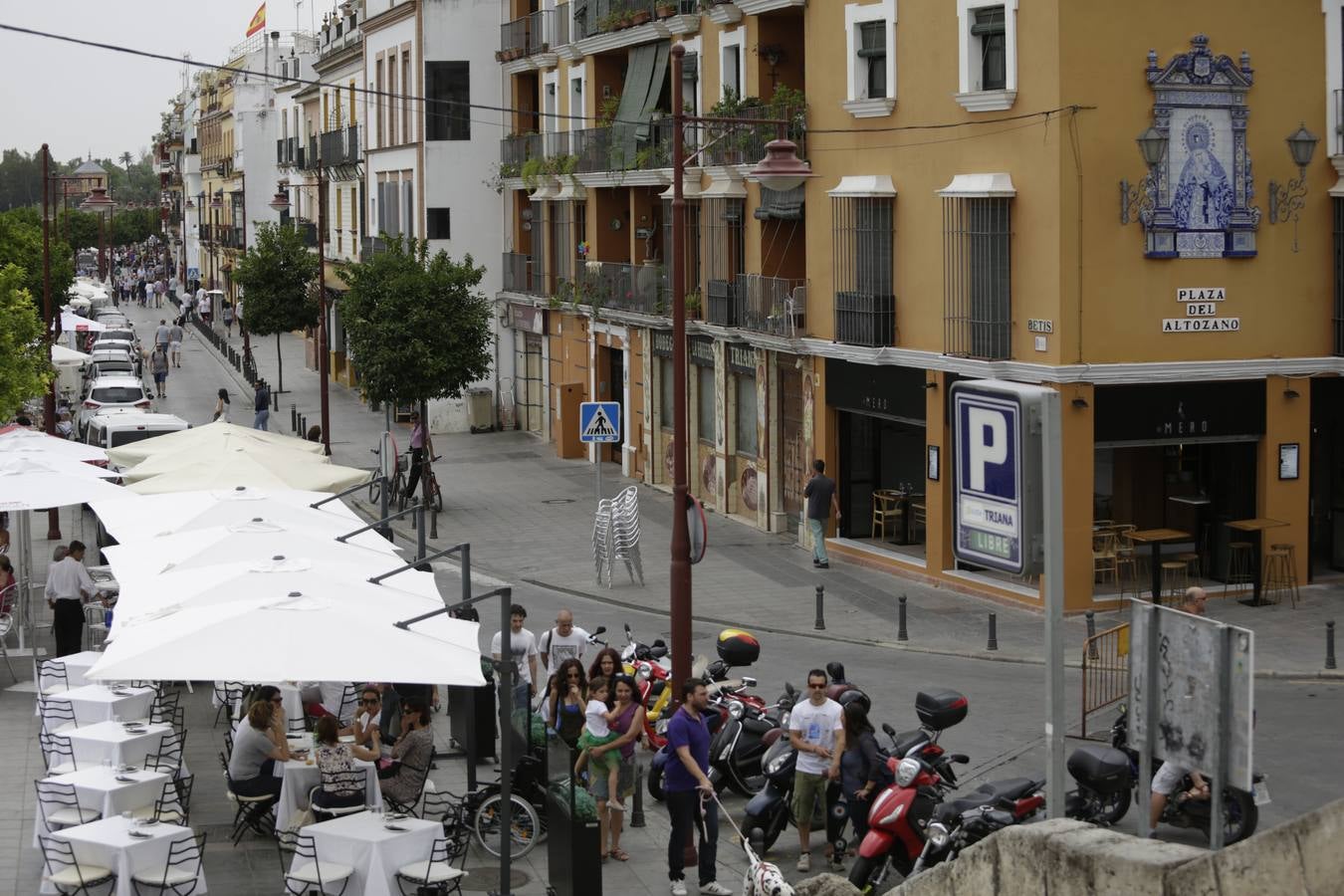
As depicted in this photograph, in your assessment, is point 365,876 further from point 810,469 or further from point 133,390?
point 133,390

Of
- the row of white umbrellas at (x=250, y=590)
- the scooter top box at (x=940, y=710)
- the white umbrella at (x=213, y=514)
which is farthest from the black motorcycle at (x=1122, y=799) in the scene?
the white umbrella at (x=213, y=514)

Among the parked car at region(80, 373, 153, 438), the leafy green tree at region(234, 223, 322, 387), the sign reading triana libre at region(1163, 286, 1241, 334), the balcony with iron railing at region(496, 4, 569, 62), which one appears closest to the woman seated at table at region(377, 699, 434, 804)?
the sign reading triana libre at region(1163, 286, 1241, 334)

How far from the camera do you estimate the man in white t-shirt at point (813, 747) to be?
46.9 feet

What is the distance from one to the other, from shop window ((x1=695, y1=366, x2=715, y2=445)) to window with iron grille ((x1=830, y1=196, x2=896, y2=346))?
6336 mm

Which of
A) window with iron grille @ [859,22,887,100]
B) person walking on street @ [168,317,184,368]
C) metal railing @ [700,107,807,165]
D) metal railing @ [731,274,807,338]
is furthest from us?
person walking on street @ [168,317,184,368]

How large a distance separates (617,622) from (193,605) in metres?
10.9

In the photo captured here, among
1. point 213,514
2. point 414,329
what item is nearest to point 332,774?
point 213,514

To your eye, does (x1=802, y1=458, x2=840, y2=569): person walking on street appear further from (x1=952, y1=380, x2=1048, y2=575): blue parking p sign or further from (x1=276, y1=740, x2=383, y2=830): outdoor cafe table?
(x1=952, y1=380, x2=1048, y2=575): blue parking p sign

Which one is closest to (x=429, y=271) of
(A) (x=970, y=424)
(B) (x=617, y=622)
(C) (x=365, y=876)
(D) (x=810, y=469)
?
(D) (x=810, y=469)

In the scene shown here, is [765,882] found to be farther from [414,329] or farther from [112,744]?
[414,329]

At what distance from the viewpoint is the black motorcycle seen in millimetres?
14305

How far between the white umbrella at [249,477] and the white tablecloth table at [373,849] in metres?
10.4

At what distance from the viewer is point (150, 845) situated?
1312cm

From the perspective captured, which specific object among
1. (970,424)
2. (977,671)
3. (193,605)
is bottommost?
(977,671)
